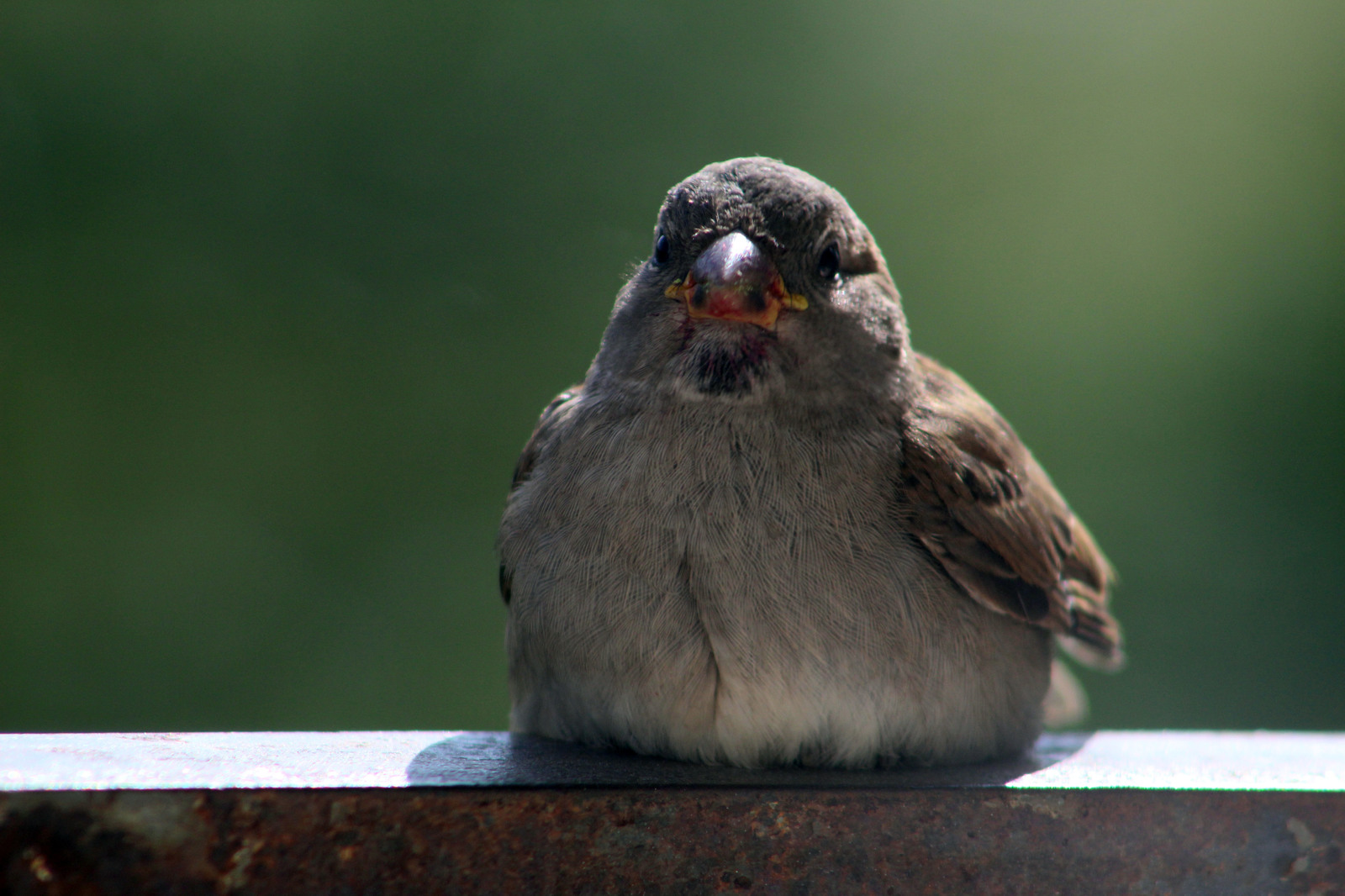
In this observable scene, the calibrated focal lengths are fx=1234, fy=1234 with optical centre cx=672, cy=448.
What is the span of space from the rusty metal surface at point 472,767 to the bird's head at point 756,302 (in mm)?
831

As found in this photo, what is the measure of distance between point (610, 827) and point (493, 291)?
3.46 m

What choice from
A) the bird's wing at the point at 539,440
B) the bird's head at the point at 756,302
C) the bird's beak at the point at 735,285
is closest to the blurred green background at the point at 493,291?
the bird's wing at the point at 539,440

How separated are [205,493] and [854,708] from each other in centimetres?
389

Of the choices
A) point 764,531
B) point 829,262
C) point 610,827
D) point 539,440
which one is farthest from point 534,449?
point 610,827

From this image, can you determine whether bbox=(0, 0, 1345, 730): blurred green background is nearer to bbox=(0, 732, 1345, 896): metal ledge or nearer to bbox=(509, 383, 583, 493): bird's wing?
bbox=(509, 383, 583, 493): bird's wing

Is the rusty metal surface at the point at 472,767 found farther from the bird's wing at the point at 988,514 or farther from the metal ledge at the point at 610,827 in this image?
the bird's wing at the point at 988,514

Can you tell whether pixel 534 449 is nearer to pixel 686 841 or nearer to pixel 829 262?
pixel 829 262

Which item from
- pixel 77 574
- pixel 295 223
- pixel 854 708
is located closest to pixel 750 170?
pixel 854 708

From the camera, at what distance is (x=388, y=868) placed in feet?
7.02

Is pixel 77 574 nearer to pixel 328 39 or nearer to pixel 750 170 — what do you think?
pixel 328 39

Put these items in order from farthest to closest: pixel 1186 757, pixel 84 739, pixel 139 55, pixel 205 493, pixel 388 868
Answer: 1. pixel 205 493
2. pixel 139 55
3. pixel 1186 757
4. pixel 84 739
5. pixel 388 868

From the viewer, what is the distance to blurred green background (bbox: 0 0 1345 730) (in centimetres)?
532

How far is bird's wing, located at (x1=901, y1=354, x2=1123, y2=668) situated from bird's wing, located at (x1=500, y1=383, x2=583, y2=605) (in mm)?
863

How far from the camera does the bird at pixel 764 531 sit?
2.60 metres
